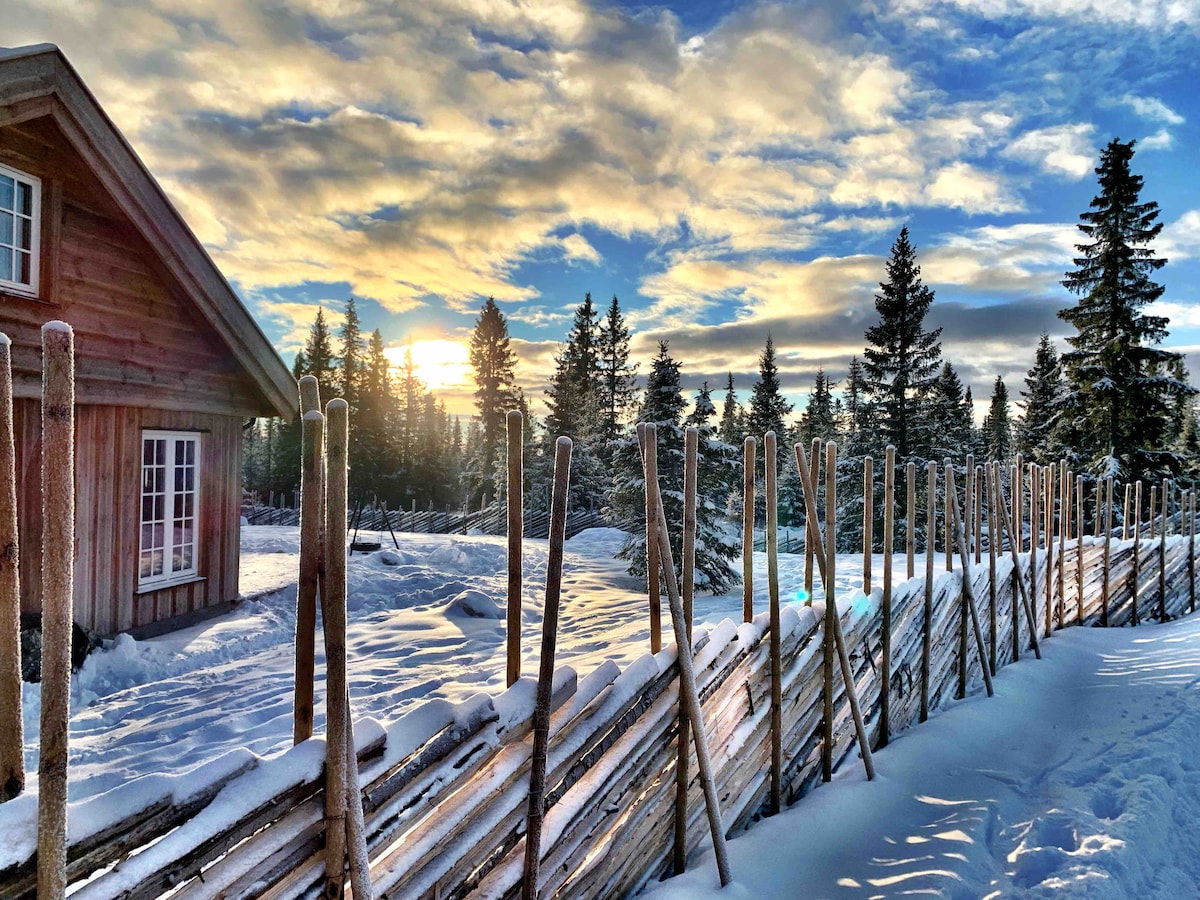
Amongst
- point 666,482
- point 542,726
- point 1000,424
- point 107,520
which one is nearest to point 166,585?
point 107,520

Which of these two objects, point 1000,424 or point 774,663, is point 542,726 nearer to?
point 774,663

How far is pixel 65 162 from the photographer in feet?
21.5

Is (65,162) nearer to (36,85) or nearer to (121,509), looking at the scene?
(36,85)

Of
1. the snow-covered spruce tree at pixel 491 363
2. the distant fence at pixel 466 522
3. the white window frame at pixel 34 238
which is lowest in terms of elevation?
the distant fence at pixel 466 522

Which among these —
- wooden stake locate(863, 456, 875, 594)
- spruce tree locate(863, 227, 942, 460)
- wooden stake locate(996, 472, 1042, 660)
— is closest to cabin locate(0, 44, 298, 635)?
wooden stake locate(863, 456, 875, 594)

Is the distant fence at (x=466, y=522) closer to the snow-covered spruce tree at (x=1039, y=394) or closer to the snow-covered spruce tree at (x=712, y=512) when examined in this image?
the snow-covered spruce tree at (x=712, y=512)

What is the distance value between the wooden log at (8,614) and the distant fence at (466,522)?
897 inches

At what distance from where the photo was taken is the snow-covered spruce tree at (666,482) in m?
13.4

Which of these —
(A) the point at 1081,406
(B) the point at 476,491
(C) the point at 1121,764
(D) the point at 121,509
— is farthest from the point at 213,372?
(B) the point at 476,491

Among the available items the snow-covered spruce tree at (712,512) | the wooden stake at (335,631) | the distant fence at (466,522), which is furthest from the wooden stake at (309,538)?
the distant fence at (466,522)

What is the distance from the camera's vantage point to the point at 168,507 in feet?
26.0

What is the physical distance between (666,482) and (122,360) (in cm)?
1003

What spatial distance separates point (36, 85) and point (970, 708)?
10.4 metres

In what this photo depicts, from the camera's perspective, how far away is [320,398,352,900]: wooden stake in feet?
6.04
